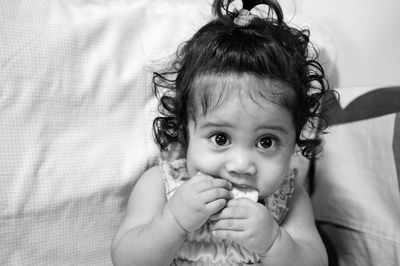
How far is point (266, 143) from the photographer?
2.34ft

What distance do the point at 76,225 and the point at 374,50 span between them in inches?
46.0

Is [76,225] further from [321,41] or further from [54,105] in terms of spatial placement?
[321,41]

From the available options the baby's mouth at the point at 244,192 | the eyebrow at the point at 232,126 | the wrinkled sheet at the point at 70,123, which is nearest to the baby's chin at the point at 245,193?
the baby's mouth at the point at 244,192

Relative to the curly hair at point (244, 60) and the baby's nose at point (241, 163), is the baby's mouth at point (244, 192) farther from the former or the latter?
the curly hair at point (244, 60)

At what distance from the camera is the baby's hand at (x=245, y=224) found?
68 centimetres

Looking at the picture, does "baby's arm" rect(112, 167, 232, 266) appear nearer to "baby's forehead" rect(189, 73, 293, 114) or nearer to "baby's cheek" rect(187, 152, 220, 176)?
"baby's cheek" rect(187, 152, 220, 176)

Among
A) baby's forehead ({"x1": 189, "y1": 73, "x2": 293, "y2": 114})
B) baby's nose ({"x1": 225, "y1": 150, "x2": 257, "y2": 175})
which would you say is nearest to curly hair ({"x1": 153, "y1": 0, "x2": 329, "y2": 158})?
baby's forehead ({"x1": 189, "y1": 73, "x2": 293, "y2": 114})

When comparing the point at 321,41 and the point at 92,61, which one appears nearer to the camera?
the point at 92,61

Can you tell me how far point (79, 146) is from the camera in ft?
2.77

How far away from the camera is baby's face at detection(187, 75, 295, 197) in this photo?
2.22 ft

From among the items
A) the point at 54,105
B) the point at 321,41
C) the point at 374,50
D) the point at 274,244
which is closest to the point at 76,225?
the point at 54,105

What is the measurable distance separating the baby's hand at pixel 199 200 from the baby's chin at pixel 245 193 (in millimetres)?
11

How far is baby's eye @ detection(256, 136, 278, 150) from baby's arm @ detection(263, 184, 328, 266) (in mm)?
154

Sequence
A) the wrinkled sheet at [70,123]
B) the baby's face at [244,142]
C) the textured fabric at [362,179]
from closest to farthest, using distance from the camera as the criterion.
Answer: the baby's face at [244,142] → the wrinkled sheet at [70,123] → the textured fabric at [362,179]
